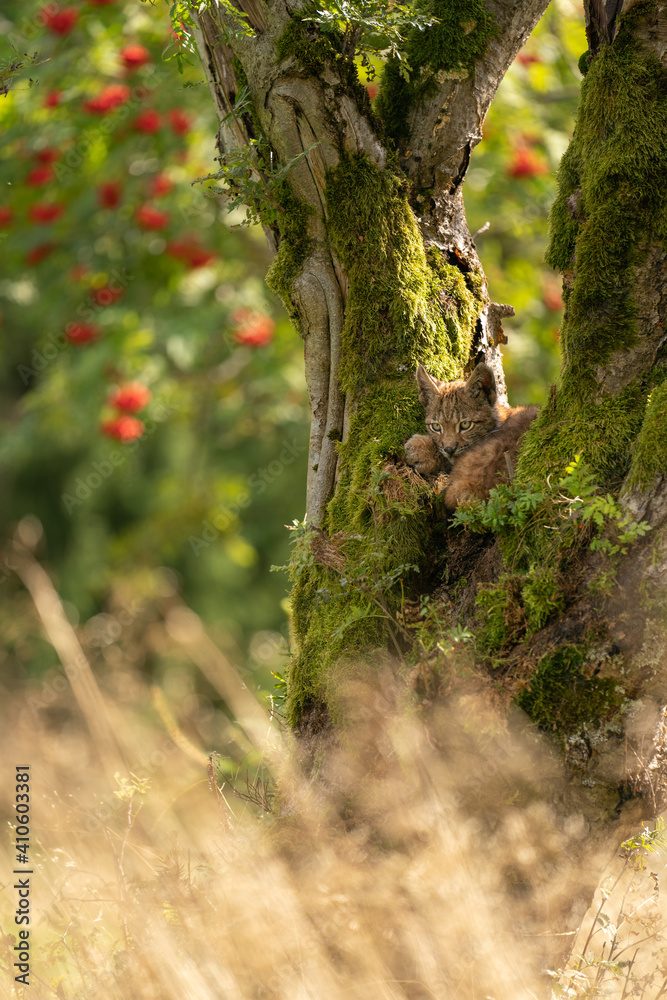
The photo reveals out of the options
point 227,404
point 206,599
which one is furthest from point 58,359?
point 206,599

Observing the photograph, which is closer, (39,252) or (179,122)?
(179,122)

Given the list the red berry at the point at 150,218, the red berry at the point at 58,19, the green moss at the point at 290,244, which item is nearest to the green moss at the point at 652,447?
the green moss at the point at 290,244

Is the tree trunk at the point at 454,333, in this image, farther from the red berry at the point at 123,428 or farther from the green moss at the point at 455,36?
the red berry at the point at 123,428

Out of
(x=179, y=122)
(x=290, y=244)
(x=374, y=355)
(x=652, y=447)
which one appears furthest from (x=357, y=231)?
(x=179, y=122)

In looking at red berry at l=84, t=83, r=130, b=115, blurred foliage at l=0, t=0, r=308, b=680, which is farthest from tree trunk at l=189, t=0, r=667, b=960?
red berry at l=84, t=83, r=130, b=115

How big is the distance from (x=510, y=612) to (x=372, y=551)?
29.4 inches

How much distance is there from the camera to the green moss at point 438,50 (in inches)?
165

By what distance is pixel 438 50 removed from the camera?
13.8 ft

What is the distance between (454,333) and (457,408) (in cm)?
41

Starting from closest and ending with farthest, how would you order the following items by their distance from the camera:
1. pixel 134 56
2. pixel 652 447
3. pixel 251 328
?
pixel 652 447 → pixel 134 56 → pixel 251 328

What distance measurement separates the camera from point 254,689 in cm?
553

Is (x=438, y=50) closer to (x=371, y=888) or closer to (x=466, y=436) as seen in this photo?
(x=466, y=436)

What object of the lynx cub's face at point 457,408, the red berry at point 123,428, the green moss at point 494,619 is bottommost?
the green moss at point 494,619

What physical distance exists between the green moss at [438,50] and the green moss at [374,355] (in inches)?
16.5
